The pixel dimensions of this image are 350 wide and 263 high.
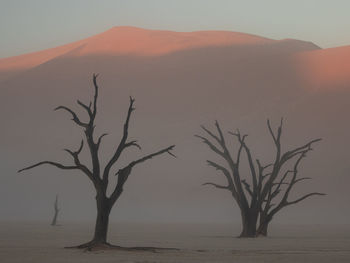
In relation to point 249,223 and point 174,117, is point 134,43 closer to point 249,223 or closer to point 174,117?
point 174,117

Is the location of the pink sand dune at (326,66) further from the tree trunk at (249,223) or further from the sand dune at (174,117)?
the tree trunk at (249,223)

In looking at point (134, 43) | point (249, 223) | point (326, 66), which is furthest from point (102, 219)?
point (134, 43)

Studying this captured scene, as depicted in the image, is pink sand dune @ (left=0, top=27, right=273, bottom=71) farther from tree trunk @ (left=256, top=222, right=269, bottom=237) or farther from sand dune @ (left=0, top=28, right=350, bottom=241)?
tree trunk @ (left=256, top=222, right=269, bottom=237)

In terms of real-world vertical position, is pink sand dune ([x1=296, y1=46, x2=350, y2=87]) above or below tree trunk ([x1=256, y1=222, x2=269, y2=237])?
above

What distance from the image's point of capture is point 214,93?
96.9m

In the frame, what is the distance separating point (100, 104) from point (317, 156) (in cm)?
2644

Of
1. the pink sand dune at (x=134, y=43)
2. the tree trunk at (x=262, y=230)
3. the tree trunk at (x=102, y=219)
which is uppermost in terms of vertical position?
the pink sand dune at (x=134, y=43)

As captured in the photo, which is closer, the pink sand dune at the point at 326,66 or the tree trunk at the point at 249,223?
the tree trunk at the point at 249,223

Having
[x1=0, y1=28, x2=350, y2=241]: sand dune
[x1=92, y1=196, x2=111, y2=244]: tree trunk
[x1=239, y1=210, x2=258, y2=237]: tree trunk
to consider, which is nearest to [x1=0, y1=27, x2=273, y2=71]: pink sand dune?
[x1=0, y1=28, x2=350, y2=241]: sand dune

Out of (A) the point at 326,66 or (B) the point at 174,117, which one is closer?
(B) the point at 174,117

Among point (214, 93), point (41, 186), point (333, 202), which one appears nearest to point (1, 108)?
point (41, 186)

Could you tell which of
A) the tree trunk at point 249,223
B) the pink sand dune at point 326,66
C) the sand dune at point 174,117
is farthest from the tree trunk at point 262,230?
the pink sand dune at point 326,66

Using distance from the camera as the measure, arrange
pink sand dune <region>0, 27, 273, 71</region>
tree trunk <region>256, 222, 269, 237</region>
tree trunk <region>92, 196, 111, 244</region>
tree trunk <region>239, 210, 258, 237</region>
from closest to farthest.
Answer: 1. tree trunk <region>92, 196, 111, 244</region>
2. tree trunk <region>239, 210, 258, 237</region>
3. tree trunk <region>256, 222, 269, 237</region>
4. pink sand dune <region>0, 27, 273, 71</region>

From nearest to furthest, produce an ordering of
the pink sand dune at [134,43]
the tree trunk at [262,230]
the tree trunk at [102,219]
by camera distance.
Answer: the tree trunk at [102,219], the tree trunk at [262,230], the pink sand dune at [134,43]
